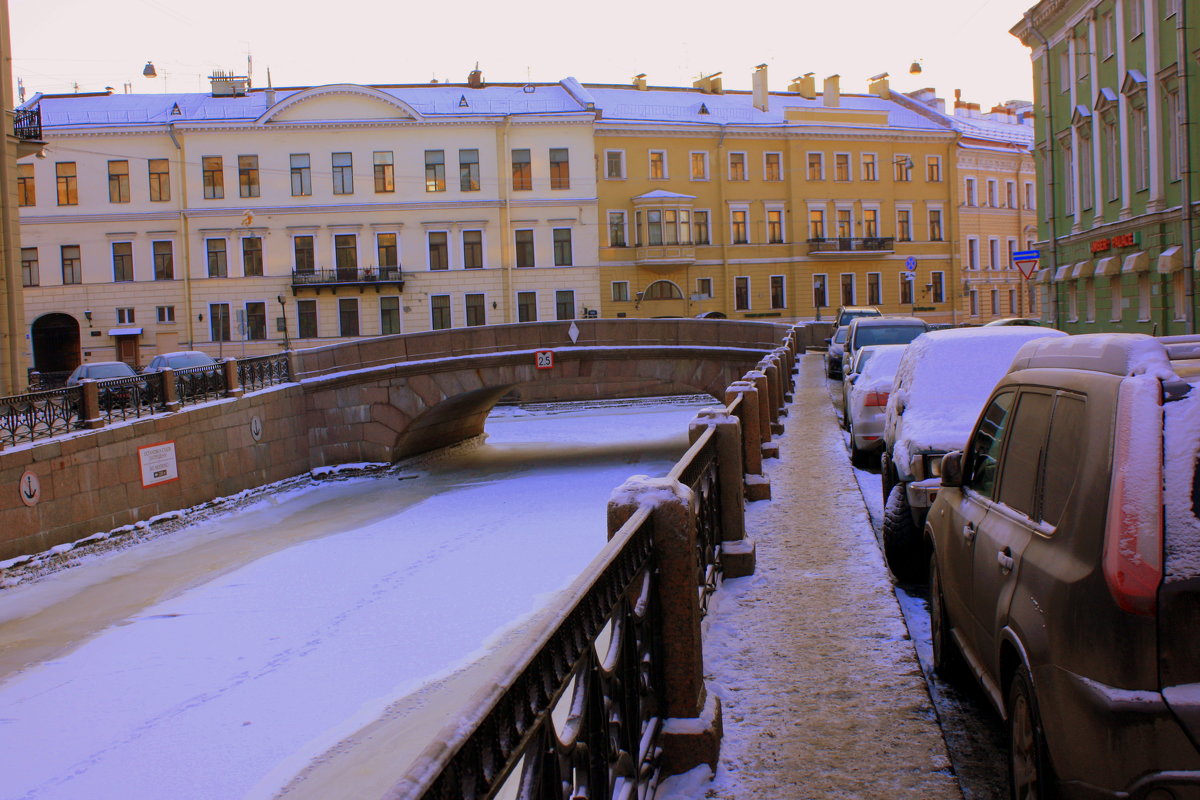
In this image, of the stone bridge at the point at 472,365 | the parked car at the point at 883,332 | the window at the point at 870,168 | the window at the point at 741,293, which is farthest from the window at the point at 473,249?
the parked car at the point at 883,332

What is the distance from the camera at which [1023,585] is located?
3.64m

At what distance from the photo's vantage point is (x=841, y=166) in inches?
2156

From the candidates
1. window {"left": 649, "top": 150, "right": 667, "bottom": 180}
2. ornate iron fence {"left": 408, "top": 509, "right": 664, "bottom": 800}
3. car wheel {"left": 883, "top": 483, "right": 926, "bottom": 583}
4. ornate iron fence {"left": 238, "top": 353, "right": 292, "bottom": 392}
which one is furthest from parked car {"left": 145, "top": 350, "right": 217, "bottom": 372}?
ornate iron fence {"left": 408, "top": 509, "right": 664, "bottom": 800}

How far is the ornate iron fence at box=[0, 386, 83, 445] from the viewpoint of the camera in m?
20.3

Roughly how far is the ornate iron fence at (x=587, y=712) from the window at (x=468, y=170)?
4545 cm

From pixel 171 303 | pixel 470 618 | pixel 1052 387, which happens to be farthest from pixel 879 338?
pixel 171 303

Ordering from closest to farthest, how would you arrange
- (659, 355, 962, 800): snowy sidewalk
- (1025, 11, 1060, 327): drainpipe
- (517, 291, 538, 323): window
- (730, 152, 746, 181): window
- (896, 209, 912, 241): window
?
(659, 355, 962, 800): snowy sidewalk < (1025, 11, 1060, 327): drainpipe < (517, 291, 538, 323): window < (730, 152, 746, 181): window < (896, 209, 912, 241): window

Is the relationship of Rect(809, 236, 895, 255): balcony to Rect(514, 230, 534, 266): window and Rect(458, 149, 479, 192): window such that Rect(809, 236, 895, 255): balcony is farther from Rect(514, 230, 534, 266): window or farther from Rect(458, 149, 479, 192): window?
Rect(458, 149, 479, 192): window

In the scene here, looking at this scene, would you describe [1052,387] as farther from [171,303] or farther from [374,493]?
[171,303]

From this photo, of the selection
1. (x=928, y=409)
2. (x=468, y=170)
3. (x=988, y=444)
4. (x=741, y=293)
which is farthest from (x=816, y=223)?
(x=988, y=444)

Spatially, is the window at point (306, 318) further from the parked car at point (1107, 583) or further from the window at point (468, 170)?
the parked car at point (1107, 583)

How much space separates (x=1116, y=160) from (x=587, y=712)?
105 feet

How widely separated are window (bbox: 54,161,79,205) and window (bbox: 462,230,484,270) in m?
16.5

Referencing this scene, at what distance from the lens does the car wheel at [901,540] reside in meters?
7.62
